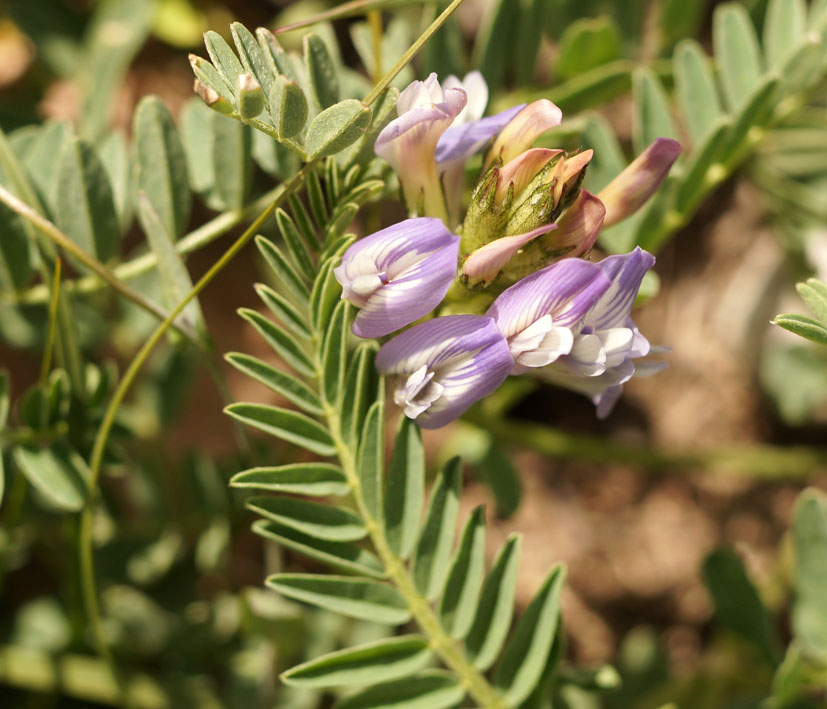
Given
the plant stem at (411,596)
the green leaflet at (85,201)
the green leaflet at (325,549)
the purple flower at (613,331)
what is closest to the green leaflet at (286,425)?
the plant stem at (411,596)

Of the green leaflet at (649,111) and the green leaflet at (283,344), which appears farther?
the green leaflet at (649,111)

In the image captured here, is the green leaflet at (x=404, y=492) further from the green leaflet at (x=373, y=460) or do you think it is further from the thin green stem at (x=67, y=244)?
the thin green stem at (x=67, y=244)

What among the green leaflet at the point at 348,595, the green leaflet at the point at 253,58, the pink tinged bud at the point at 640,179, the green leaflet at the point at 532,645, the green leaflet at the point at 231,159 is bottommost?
the green leaflet at the point at 532,645

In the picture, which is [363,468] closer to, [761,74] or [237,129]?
[237,129]

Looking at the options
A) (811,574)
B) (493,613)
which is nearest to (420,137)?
(493,613)

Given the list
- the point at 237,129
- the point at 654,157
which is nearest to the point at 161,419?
the point at 237,129

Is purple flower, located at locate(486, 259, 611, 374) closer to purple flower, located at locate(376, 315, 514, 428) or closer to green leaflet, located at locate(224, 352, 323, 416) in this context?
purple flower, located at locate(376, 315, 514, 428)

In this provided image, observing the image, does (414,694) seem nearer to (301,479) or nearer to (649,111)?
(301,479)

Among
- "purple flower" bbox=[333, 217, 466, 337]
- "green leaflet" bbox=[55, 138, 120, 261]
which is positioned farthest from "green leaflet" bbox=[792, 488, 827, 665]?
"green leaflet" bbox=[55, 138, 120, 261]
